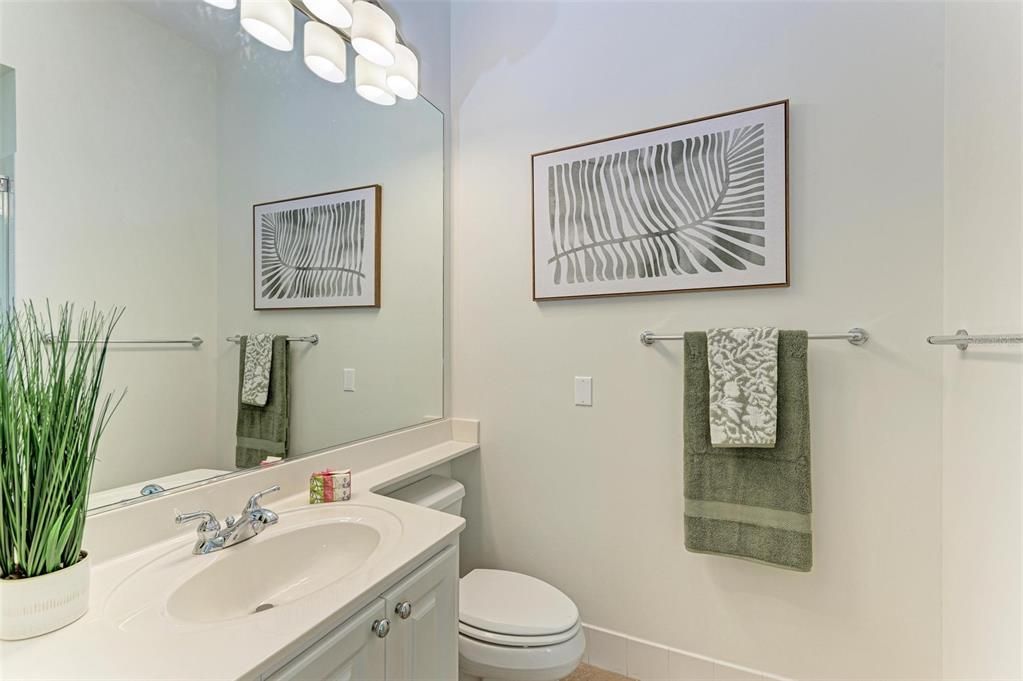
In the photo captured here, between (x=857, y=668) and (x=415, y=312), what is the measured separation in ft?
6.01

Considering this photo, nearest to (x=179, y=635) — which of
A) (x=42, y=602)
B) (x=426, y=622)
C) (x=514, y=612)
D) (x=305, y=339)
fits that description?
(x=42, y=602)

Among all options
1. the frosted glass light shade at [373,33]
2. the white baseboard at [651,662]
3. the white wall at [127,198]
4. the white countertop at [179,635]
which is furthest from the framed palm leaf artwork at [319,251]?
the white baseboard at [651,662]

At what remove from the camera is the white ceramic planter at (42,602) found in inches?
25.7

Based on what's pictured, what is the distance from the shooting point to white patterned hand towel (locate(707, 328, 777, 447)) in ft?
4.35

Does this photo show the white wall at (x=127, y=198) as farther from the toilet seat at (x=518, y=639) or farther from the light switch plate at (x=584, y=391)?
the light switch plate at (x=584, y=391)

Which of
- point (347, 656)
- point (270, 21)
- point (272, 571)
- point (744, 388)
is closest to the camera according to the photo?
point (347, 656)

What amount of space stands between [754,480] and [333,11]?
6.22 ft

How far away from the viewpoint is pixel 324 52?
4.50 ft

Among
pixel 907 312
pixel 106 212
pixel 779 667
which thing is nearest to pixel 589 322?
pixel 907 312

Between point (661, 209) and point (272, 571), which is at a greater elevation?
point (661, 209)

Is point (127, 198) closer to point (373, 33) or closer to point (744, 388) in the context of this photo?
point (373, 33)

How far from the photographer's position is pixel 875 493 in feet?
4.32

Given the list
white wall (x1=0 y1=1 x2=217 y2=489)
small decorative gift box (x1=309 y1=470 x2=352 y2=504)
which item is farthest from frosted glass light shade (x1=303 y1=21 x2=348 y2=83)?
small decorative gift box (x1=309 y1=470 x2=352 y2=504)

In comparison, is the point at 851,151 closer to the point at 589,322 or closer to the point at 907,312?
the point at 907,312
